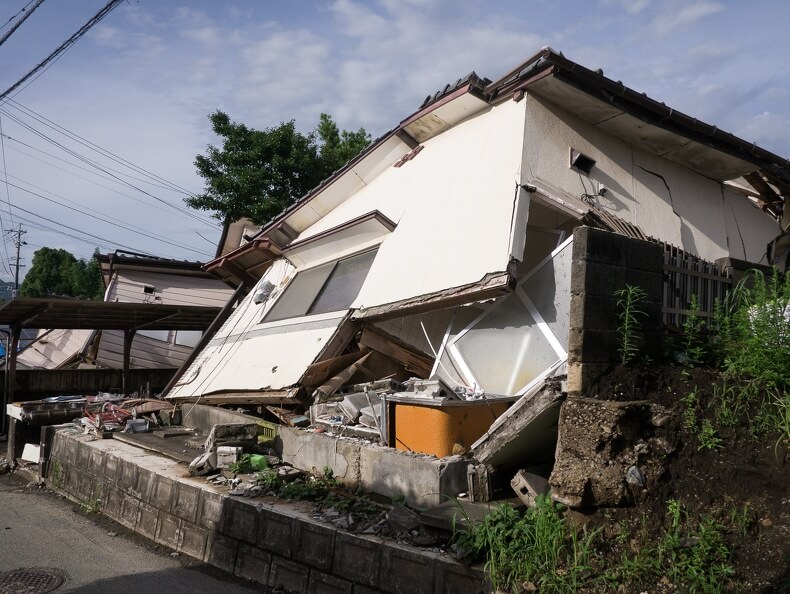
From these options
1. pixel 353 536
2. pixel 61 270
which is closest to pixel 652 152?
pixel 353 536

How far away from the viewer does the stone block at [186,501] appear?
6.21 meters

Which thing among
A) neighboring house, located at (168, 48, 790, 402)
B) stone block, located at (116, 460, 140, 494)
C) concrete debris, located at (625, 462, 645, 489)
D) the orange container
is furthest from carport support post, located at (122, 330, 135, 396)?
concrete debris, located at (625, 462, 645, 489)

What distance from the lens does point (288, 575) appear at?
5180 millimetres

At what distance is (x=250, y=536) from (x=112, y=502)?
315cm

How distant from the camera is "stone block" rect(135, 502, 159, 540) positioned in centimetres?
679

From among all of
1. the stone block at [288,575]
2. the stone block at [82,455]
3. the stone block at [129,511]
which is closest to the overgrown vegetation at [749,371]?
the stone block at [288,575]

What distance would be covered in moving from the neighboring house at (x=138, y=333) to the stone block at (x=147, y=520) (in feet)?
39.0

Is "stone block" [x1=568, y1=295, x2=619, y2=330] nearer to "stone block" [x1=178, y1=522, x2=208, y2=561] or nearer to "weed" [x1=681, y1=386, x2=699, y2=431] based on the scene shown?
"weed" [x1=681, y1=386, x2=699, y2=431]

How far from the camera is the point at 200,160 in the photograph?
19750 millimetres

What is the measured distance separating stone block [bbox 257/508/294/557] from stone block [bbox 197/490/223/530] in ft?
2.14

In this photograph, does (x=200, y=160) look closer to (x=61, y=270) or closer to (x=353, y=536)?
(x=353, y=536)

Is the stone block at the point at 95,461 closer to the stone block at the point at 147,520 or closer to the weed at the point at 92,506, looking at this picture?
the weed at the point at 92,506

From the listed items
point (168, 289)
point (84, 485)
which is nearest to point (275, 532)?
point (84, 485)

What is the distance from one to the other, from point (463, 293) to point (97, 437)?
6230 mm
